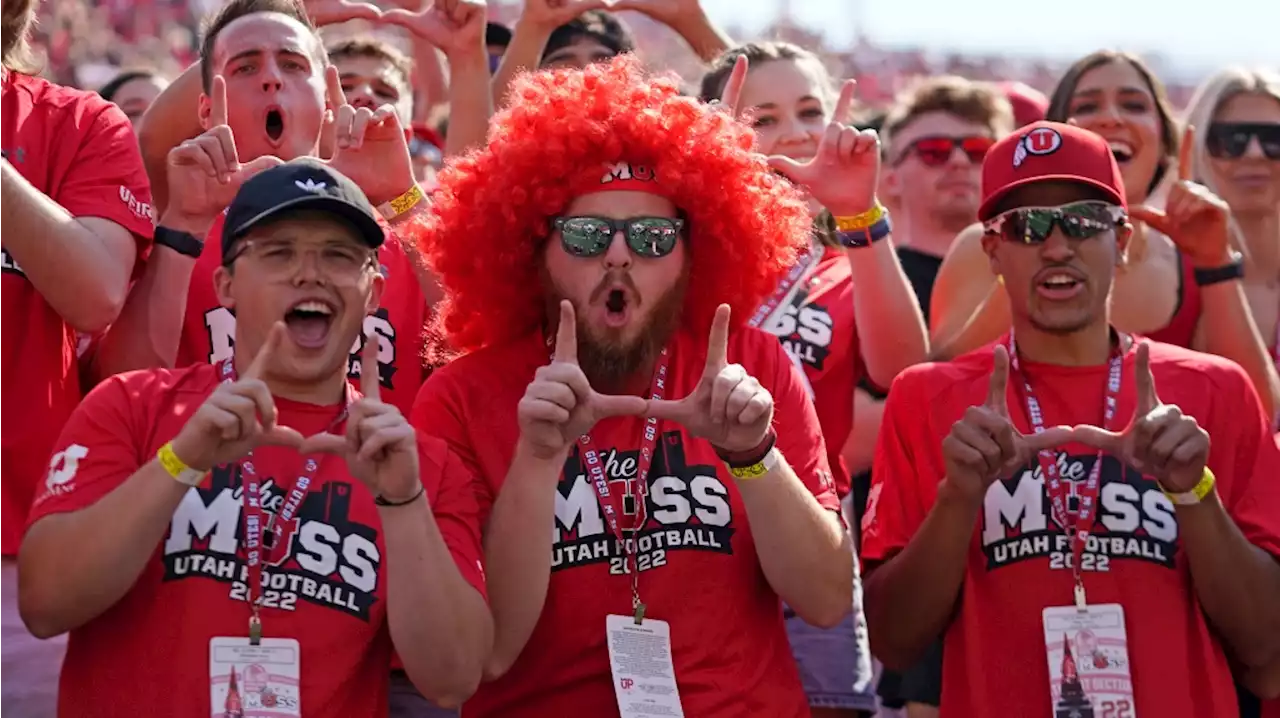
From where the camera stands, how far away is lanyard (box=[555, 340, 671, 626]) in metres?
3.91

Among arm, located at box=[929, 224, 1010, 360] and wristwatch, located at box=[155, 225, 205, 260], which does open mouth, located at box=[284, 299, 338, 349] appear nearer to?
wristwatch, located at box=[155, 225, 205, 260]

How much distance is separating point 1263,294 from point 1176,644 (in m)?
1.89

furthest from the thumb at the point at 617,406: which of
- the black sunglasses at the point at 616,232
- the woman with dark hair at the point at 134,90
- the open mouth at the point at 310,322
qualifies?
the woman with dark hair at the point at 134,90

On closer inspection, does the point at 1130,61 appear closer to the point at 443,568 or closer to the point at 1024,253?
the point at 1024,253

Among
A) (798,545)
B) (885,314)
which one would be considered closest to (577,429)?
(798,545)

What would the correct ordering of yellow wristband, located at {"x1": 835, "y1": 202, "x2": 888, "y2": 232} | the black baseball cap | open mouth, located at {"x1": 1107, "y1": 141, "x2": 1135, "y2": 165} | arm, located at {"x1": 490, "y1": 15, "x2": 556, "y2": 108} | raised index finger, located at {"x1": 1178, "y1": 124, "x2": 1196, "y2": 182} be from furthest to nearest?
arm, located at {"x1": 490, "y1": 15, "x2": 556, "y2": 108}, open mouth, located at {"x1": 1107, "y1": 141, "x2": 1135, "y2": 165}, raised index finger, located at {"x1": 1178, "y1": 124, "x2": 1196, "y2": 182}, yellow wristband, located at {"x1": 835, "y1": 202, "x2": 888, "y2": 232}, the black baseball cap

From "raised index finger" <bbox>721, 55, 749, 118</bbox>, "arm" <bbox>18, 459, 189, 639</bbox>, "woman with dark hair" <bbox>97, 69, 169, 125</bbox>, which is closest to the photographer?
"arm" <bbox>18, 459, 189, 639</bbox>

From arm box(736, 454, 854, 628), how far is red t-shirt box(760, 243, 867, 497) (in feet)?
3.71

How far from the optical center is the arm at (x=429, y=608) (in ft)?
11.5

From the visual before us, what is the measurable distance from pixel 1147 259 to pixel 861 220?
1.01m

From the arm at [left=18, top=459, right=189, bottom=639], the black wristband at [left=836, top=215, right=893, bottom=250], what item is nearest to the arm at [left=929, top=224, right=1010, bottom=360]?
the black wristband at [left=836, top=215, right=893, bottom=250]

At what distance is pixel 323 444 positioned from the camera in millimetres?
3527

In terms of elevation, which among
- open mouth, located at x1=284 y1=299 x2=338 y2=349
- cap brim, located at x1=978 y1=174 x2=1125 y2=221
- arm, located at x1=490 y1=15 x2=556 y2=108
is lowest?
open mouth, located at x1=284 y1=299 x2=338 y2=349

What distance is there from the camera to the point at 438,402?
13.3 ft
